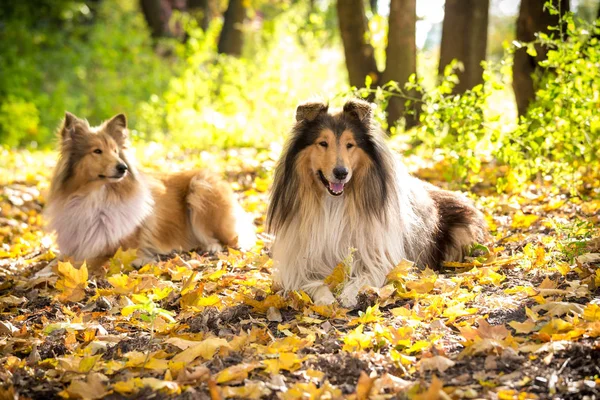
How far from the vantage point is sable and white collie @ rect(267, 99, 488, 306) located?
14.6 ft

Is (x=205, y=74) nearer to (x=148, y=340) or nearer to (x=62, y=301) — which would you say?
(x=62, y=301)

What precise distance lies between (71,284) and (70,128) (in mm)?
1721

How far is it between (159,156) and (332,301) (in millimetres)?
7267

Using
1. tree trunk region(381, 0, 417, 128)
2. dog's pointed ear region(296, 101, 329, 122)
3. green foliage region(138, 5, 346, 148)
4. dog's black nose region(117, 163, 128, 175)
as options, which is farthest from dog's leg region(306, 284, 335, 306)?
green foliage region(138, 5, 346, 148)

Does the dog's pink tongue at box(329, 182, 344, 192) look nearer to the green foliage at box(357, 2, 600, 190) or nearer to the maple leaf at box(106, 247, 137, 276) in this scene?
the green foliage at box(357, 2, 600, 190)

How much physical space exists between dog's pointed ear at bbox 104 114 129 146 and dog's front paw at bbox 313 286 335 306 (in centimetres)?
266

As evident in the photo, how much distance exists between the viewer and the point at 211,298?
14.4ft

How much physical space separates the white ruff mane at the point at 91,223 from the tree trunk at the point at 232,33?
11.9 m

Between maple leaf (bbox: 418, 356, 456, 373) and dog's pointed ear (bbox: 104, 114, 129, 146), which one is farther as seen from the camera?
dog's pointed ear (bbox: 104, 114, 129, 146)

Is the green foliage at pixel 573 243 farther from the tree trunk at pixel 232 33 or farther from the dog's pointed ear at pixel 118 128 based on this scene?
the tree trunk at pixel 232 33

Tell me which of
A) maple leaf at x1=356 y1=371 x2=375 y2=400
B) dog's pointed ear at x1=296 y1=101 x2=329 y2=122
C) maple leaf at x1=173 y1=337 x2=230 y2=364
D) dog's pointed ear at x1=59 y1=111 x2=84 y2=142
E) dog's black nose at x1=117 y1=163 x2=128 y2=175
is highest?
dog's pointed ear at x1=296 y1=101 x2=329 y2=122

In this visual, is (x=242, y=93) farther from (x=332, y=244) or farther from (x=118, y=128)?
(x=332, y=244)

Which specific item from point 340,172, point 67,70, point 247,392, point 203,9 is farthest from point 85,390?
point 203,9

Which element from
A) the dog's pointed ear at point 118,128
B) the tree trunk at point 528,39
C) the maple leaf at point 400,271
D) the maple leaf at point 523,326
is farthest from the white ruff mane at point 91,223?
the tree trunk at point 528,39
